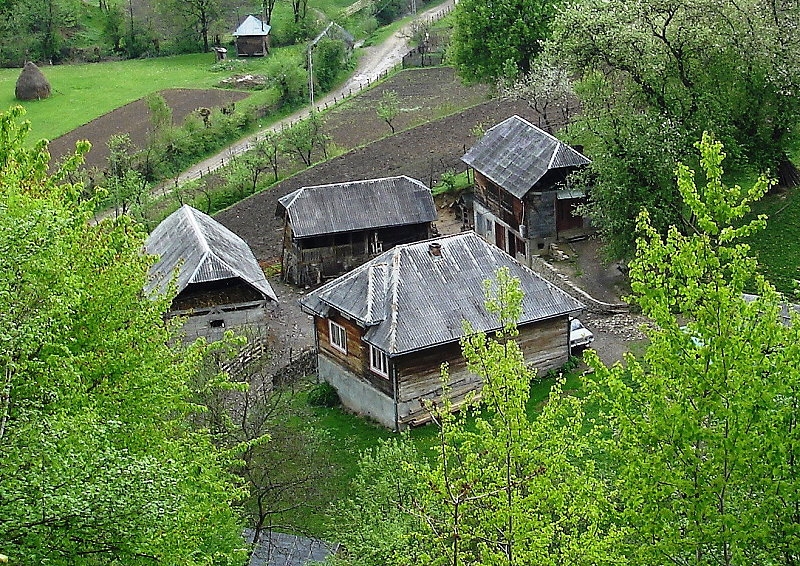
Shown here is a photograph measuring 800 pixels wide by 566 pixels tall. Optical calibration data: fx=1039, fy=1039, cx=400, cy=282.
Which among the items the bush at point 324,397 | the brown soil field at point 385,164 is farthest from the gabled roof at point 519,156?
the bush at point 324,397

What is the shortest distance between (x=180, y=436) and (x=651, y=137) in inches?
742

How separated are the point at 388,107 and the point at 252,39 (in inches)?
968

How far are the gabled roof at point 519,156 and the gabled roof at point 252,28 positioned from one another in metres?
43.9

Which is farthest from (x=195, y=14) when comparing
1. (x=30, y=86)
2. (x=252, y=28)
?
(x=30, y=86)

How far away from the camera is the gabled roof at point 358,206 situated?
3875 cm

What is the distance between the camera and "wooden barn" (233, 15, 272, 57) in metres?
80.9

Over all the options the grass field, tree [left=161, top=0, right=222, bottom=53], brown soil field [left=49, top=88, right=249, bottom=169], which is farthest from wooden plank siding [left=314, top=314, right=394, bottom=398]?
tree [left=161, top=0, right=222, bottom=53]

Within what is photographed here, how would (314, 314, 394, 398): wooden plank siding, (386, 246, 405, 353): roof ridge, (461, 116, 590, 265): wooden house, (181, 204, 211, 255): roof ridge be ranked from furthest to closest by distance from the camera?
(461, 116, 590, 265): wooden house
(181, 204, 211, 255): roof ridge
(314, 314, 394, 398): wooden plank siding
(386, 246, 405, 353): roof ridge

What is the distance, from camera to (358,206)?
1547 inches

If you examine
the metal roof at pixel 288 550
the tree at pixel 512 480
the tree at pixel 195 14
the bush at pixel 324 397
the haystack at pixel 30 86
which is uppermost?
the tree at pixel 512 480

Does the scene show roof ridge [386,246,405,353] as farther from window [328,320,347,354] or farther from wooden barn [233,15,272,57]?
wooden barn [233,15,272,57]

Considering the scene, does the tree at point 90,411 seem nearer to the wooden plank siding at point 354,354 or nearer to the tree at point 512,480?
the tree at point 512,480

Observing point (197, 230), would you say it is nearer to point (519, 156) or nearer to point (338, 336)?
point (338, 336)

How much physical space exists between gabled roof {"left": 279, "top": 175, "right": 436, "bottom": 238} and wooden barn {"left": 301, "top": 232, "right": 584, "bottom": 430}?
28.2 ft
